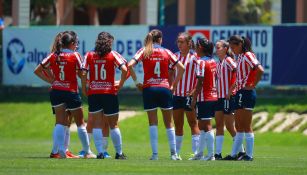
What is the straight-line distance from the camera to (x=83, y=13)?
70000mm

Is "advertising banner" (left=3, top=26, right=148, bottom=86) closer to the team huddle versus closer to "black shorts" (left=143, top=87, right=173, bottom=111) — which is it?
the team huddle

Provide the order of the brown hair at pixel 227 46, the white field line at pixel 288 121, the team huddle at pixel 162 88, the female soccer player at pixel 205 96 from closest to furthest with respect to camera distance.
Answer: the team huddle at pixel 162 88 → the female soccer player at pixel 205 96 → the brown hair at pixel 227 46 → the white field line at pixel 288 121

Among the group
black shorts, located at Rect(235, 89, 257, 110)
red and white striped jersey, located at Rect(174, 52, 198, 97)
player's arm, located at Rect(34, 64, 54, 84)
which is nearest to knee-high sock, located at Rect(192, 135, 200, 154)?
red and white striped jersey, located at Rect(174, 52, 198, 97)

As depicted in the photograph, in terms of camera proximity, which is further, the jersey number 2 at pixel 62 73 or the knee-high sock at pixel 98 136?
the jersey number 2 at pixel 62 73

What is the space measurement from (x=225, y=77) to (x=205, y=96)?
0.92 meters

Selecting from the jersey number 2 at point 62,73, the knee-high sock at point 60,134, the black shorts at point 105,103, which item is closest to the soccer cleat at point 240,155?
the black shorts at point 105,103

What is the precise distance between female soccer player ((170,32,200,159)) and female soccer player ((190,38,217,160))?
0.22 m

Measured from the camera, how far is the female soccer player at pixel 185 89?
965 inches

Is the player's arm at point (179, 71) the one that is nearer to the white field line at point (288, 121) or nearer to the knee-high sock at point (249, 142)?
the knee-high sock at point (249, 142)

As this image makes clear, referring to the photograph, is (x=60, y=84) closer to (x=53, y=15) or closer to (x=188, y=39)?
(x=188, y=39)

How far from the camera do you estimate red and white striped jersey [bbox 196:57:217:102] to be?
2439cm

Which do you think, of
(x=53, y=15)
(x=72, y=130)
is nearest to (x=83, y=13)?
(x=53, y=15)

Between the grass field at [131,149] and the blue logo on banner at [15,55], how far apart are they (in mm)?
1154

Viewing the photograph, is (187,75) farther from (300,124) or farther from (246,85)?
(300,124)
